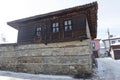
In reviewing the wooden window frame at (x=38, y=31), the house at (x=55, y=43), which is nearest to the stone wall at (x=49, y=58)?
the house at (x=55, y=43)

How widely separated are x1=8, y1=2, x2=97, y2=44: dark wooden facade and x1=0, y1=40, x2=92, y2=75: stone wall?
66 cm

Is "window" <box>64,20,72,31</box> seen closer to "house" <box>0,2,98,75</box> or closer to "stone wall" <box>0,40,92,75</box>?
"house" <box>0,2,98,75</box>

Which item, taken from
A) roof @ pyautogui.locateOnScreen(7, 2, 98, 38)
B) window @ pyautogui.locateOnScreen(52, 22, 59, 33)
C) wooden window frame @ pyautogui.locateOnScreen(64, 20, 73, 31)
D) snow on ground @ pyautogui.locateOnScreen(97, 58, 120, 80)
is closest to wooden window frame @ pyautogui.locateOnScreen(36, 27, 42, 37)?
roof @ pyautogui.locateOnScreen(7, 2, 98, 38)

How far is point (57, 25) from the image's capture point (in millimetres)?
15109

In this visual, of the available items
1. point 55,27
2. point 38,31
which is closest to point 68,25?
point 55,27

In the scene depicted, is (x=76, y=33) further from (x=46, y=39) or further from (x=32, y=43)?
(x=32, y=43)

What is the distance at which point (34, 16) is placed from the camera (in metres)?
15.7

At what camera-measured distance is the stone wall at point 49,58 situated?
13406mm

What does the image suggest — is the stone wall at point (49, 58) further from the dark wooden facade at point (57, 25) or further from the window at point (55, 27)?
the window at point (55, 27)

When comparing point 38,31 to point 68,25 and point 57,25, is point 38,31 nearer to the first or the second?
point 57,25

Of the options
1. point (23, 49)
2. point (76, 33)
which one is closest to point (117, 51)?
point (76, 33)

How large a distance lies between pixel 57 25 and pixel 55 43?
72.0 inches

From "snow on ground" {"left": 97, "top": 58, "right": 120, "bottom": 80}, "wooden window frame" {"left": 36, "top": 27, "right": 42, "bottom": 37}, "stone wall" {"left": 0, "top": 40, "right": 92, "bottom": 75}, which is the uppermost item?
"wooden window frame" {"left": 36, "top": 27, "right": 42, "bottom": 37}

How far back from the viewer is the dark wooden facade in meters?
13.8
